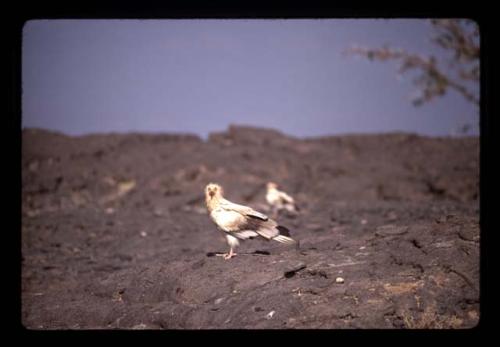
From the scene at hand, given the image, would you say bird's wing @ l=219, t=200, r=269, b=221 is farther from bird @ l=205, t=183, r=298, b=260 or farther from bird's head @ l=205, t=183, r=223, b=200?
bird's head @ l=205, t=183, r=223, b=200

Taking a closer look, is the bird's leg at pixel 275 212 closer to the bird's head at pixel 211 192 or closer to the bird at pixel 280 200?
the bird at pixel 280 200

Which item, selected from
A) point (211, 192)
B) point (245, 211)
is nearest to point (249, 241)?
point (211, 192)

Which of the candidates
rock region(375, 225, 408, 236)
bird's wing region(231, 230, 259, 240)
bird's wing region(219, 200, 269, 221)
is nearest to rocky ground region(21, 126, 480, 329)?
rock region(375, 225, 408, 236)

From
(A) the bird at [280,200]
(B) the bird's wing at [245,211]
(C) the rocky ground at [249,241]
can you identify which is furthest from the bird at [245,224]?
(A) the bird at [280,200]

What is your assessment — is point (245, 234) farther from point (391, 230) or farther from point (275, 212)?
point (275, 212)

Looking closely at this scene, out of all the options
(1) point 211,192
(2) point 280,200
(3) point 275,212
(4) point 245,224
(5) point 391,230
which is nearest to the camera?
(4) point 245,224

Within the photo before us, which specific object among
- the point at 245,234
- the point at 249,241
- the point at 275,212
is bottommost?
the point at 249,241
